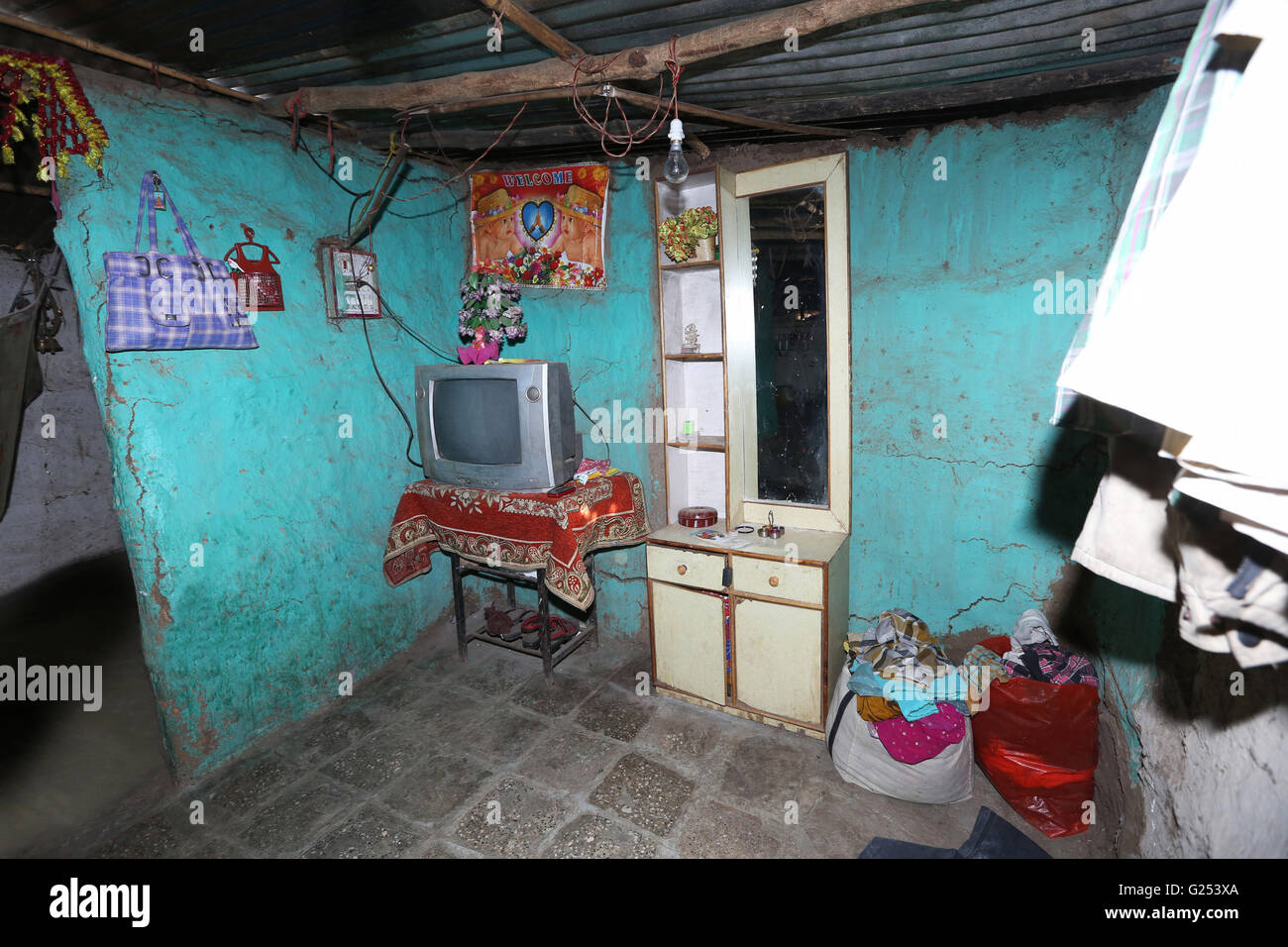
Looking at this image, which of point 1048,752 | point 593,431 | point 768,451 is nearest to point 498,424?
point 593,431

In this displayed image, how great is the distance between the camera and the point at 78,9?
1.88m

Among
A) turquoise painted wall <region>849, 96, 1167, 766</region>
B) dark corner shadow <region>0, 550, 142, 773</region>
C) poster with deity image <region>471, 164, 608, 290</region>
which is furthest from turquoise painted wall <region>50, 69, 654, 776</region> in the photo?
turquoise painted wall <region>849, 96, 1167, 766</region>

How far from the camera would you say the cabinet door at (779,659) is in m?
2.64

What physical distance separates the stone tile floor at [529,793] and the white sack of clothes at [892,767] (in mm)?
47

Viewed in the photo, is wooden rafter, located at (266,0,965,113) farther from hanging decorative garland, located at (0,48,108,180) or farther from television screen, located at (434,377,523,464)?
television screen, located at (434,377,523,464)

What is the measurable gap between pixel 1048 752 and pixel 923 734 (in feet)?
1.40

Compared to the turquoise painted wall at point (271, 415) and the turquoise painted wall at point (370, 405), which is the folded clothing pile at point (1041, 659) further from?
the turquoise painted wall at point (271, 415)

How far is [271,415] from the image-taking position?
9.21 ft

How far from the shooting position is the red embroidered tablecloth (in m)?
2.89

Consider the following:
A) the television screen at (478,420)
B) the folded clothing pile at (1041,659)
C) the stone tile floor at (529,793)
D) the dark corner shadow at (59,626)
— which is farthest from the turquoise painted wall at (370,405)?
the dark corner shadow at (59,626)

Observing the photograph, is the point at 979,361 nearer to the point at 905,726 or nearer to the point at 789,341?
the point at 789,341

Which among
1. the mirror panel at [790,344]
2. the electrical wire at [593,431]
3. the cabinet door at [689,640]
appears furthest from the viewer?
the electrical wire at [593,431]
